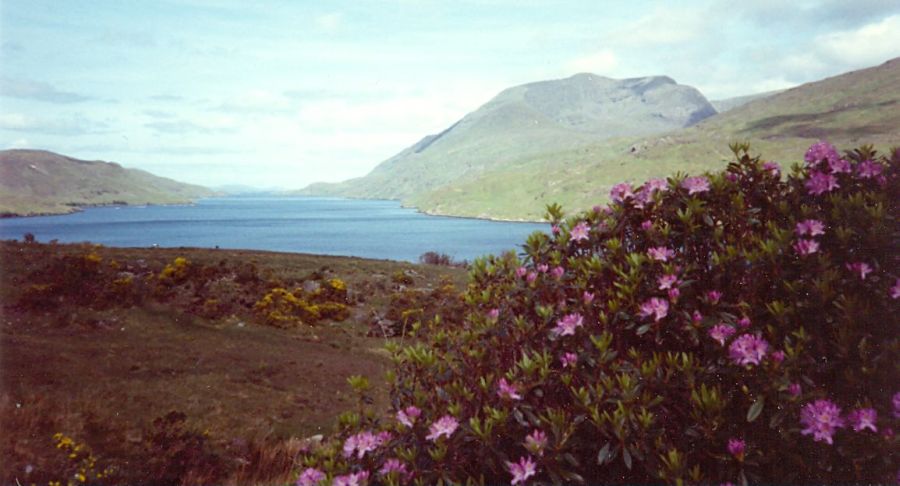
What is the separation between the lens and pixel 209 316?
724 inches

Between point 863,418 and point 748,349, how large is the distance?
68 centimetres

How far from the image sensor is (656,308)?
12.1 feet

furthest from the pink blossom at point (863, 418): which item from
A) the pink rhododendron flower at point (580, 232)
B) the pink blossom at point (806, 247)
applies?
the pink rhododendron flower at point (580, 232)

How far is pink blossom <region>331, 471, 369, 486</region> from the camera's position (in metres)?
3.43

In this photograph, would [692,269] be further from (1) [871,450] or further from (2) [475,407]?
(2) [475,407]

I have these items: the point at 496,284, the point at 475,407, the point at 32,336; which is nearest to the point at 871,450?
the point at 475,407

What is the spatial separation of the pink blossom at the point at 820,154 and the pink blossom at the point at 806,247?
0.83 meters

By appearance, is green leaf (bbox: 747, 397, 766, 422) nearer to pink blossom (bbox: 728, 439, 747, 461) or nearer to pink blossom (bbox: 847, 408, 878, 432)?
pink blossom (bbox: 728, 439, 747, 461)

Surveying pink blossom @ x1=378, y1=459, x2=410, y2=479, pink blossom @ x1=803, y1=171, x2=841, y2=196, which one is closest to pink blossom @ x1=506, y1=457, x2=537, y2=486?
pink blossom @ x1=378, y1=459, x2=410, y2=479

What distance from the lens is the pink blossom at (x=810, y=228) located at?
3648mm

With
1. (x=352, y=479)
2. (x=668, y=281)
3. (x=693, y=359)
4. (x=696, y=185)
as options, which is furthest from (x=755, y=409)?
(x=352, y=479)

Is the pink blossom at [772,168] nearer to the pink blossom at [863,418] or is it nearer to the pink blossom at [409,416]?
the pink blossom at [863,418]

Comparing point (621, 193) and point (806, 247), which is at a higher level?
point (621, 193)

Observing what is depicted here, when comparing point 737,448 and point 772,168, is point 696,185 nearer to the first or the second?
point 772,168
